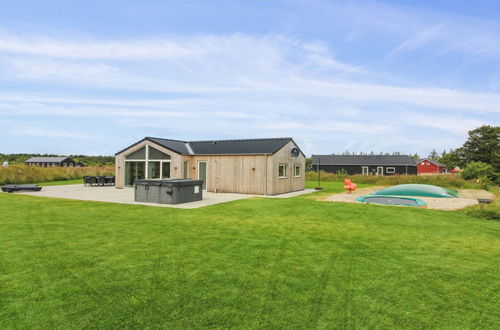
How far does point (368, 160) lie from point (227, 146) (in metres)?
35.8

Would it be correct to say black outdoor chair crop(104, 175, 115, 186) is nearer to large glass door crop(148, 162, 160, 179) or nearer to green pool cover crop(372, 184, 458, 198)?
large glass door crop(148, 162, 160, 179)

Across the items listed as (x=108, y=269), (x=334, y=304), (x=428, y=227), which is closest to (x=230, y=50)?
(x=428, y=227)

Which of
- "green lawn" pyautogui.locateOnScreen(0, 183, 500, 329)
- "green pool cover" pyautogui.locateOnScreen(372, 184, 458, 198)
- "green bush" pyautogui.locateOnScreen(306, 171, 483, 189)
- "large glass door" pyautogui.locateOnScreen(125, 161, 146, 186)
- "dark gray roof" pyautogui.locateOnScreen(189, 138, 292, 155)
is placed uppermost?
"dark gray roof" pyautogui.locateOnScreen(189, 138, 292, 155)

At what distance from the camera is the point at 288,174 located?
21.2 m

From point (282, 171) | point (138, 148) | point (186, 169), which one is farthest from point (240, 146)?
point (138, 148)

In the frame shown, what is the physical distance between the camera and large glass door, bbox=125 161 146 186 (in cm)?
2247

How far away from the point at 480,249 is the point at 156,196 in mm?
12277

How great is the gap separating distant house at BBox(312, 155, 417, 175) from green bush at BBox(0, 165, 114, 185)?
32302 millimetres

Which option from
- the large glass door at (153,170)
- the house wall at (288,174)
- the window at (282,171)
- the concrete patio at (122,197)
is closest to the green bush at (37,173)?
the concrete patio at (122,197)

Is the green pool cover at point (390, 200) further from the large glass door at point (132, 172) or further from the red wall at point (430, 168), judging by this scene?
the red wall at point (430, 168)

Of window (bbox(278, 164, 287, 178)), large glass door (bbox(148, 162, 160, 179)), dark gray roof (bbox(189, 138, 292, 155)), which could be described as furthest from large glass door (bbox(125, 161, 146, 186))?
window (bbox(278, 164, 287, 178))

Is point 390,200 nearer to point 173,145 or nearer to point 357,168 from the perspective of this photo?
point 173,145

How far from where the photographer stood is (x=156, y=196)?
14266 mm

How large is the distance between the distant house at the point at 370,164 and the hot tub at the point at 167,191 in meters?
34.5
